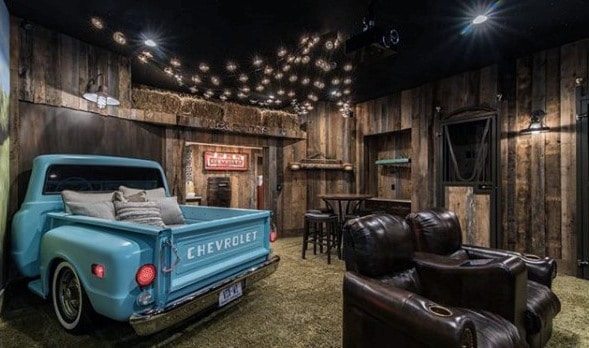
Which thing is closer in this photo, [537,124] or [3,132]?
[3,132]

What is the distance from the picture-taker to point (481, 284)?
5.90 ft

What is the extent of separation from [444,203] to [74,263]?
4830mm

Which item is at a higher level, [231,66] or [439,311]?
[231,66]

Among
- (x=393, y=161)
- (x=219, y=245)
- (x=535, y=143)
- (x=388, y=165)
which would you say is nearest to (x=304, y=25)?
(x=219, y=245)

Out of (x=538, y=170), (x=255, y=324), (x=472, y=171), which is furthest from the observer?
(x=472, y=171)

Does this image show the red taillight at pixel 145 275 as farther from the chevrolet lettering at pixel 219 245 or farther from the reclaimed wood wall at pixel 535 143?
the reclaimed wood wall at pixel 535 143

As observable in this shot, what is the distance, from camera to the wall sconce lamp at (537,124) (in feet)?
12.2

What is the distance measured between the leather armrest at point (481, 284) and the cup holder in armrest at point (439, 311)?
26.2 inches

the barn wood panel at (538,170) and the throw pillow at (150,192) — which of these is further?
the barn wood panel at (538,170)

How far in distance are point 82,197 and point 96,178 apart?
1.59ft

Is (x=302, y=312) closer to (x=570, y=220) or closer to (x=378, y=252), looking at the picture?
(x=378, y=252)

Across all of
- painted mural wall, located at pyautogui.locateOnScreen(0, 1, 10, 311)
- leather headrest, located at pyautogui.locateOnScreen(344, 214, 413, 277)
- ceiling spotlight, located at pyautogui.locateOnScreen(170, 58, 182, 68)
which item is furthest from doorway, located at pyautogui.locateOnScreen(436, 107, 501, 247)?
painted mural wall, located at pyautogui.locateOnScreen(0, 1, 10, 311)

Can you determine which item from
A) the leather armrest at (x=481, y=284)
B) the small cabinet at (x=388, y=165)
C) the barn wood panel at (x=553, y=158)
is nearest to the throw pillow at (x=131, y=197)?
the leather armrest at (x=481, y=284)

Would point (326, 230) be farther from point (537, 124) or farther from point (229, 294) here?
point (537, 124)
